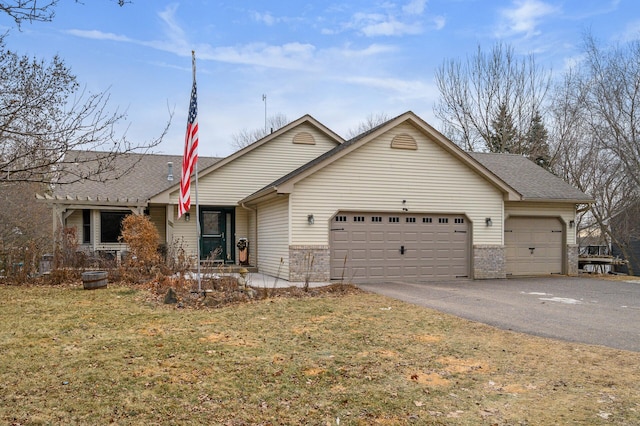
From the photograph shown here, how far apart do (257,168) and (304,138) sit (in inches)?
85.8

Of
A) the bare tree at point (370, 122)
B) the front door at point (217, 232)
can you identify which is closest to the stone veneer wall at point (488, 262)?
the front door at point (217, 232)

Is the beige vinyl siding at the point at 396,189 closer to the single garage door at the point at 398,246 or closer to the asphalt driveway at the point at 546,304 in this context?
the single garage door at the point at 398,246

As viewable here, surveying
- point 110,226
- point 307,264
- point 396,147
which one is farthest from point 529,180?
point 110,226

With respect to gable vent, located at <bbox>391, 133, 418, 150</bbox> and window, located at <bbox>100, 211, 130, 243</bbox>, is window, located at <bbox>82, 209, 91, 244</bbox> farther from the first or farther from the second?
gable vent, located at <bbox>391, 133, 418, 150</bbox>

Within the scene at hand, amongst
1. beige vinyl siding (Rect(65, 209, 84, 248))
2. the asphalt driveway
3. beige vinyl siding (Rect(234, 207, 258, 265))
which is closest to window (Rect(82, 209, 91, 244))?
beige vinyl siding (Rect(65, 209, 84, 248))

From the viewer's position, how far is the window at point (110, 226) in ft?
59.9

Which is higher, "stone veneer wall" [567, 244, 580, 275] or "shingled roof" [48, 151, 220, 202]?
"shingled roof" [48, 151, 220, 202]

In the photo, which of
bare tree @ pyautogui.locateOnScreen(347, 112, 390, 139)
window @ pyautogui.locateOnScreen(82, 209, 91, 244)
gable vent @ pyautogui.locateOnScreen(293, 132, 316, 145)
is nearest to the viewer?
window @ pyautogui.locateOnScreen(82, 209, 91, 244)

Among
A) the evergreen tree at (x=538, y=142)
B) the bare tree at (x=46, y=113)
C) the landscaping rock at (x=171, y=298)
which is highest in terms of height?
the evergreen tree at (x=538, y=142)

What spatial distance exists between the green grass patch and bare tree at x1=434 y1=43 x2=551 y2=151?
26.2 m

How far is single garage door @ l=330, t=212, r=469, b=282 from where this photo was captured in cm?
1498

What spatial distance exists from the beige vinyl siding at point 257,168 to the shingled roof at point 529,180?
641 centimetres

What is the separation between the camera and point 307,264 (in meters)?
14.4

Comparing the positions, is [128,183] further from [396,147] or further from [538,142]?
[538,142]
